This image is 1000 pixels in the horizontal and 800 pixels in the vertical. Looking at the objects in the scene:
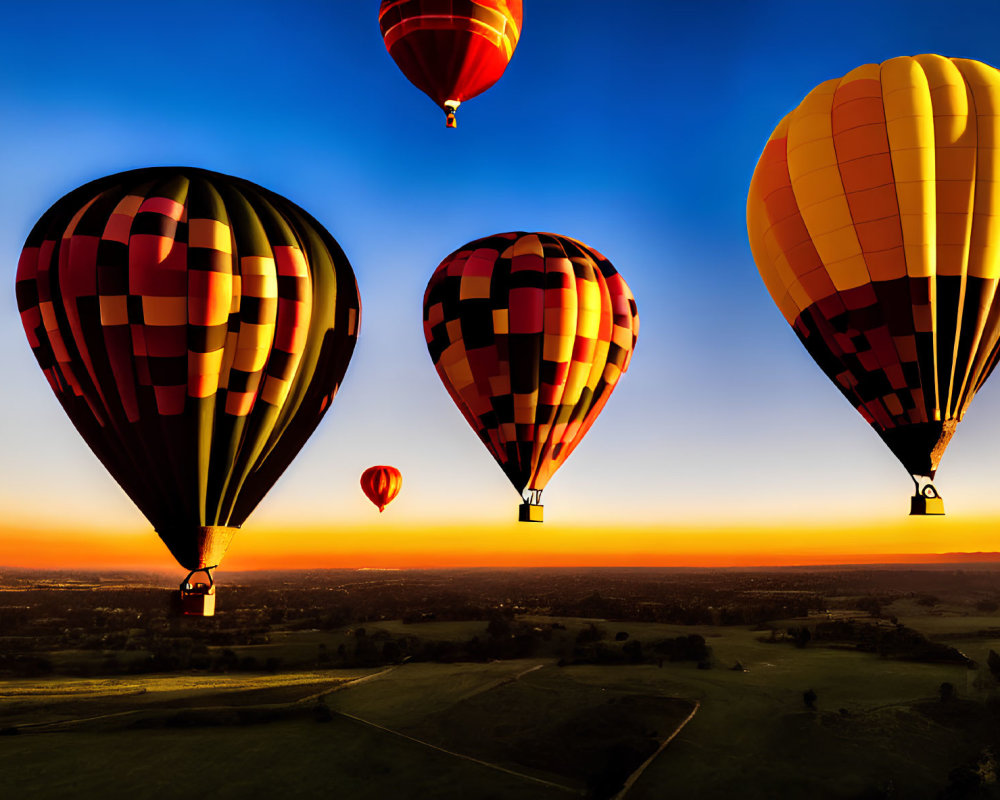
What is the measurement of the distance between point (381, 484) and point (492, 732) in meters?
16.0

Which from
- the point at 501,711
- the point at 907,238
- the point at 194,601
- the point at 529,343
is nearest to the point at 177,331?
the point at 194,601

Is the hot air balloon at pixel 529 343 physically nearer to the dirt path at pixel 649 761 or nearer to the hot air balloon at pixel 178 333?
the hot air balloon at pixel 178 333

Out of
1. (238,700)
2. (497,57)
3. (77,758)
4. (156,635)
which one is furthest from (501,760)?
(156,635)

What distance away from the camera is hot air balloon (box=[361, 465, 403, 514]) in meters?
37.7

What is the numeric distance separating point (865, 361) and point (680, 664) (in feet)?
163

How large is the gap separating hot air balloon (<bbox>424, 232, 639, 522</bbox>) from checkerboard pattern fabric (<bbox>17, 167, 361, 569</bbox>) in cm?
535

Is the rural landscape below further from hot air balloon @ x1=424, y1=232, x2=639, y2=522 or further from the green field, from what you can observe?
hot air balloon @ x1=424, y1=232, x2=639, y2=522

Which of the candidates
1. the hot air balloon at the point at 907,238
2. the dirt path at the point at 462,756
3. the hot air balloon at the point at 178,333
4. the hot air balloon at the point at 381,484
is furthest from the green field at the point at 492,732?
the hot air balloon at the point at 178,333

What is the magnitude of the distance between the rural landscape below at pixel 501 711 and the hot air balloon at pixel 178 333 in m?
2.49

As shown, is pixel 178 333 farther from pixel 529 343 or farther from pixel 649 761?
pixel 649 761

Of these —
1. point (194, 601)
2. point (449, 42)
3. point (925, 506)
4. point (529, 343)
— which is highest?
point (449, 42)

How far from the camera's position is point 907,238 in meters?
14.9

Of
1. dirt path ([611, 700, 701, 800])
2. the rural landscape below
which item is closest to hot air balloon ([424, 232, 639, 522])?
the rural landscape below

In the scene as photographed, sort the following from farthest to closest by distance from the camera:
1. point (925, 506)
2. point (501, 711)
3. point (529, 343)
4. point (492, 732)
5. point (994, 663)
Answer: point (994, 663)
point (501, 711)
point (492, 732)
point (529, 343)
point (925, 506)
